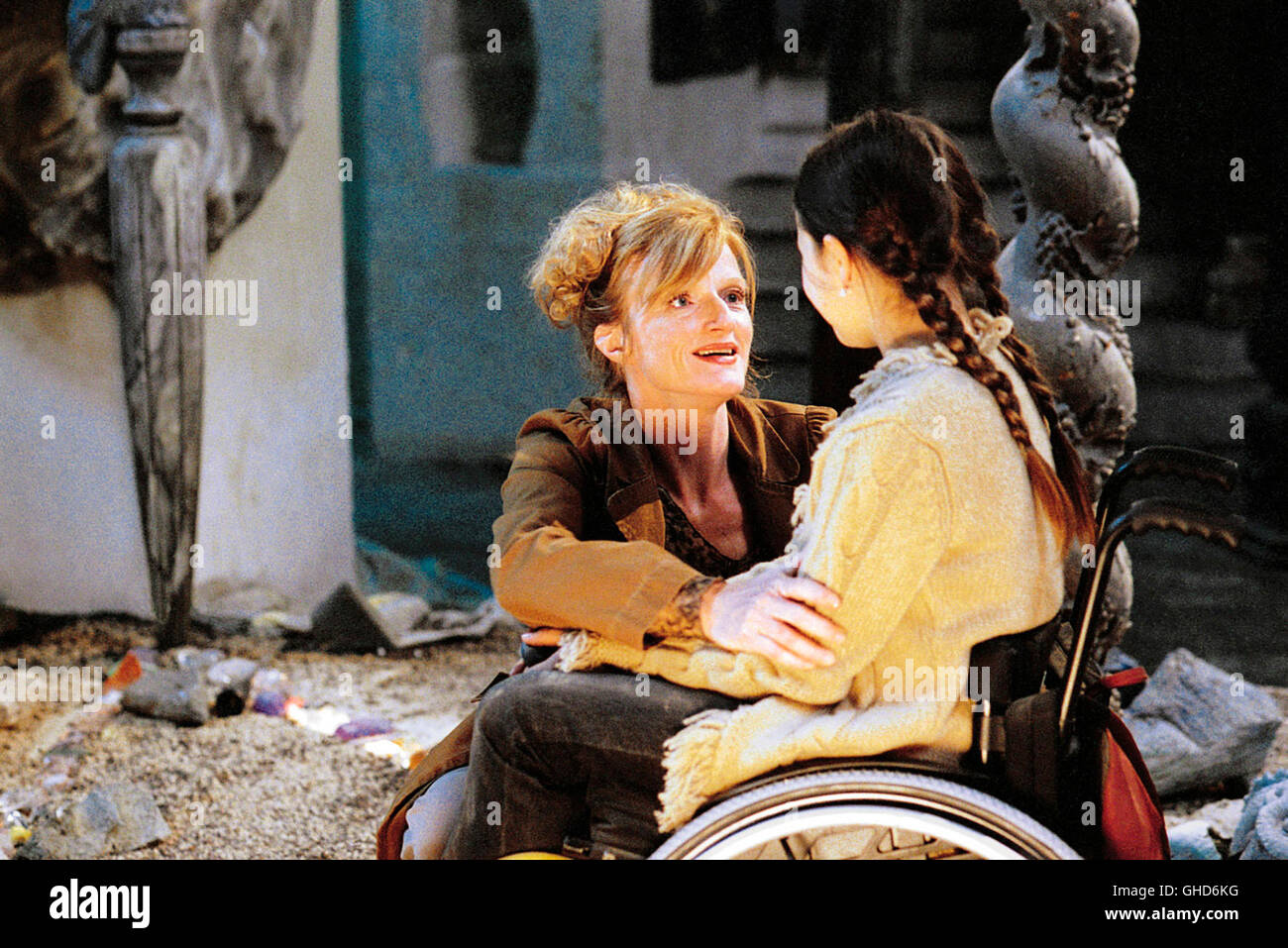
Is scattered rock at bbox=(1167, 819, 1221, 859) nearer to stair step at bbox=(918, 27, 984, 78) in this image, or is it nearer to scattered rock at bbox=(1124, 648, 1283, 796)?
scattered rock at bbox=(1124, 648, 1283, 796)

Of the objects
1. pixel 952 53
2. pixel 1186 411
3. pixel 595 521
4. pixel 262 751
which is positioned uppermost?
pixel 952 53

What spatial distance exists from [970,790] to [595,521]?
2.69 feet

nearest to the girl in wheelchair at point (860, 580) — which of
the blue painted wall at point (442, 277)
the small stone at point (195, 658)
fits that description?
the small stone at point (195, 658)

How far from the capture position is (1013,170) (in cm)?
311

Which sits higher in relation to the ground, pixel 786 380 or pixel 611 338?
pixel 611 338

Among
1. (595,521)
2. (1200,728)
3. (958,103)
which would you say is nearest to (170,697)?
(595,521)

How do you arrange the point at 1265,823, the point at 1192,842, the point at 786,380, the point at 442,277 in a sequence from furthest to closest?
1. the point at 442,277
2. the point at 786,380
3. the point at 1192,842
4. the point at 1265,823

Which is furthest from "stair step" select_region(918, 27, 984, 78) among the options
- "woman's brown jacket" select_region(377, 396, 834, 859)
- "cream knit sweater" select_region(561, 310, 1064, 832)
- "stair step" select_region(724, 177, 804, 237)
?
"cream knit sweater" select_region(561, 310, 1064, 832)

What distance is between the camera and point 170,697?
12.5ft

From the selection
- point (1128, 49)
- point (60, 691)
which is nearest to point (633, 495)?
point (1128, 49)

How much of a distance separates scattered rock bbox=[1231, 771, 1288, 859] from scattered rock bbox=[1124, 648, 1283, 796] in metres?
0.36

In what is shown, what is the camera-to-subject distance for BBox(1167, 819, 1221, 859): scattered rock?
287 cm

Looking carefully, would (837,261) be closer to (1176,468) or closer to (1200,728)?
(1176,468)
